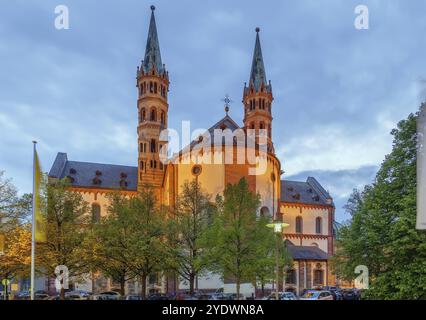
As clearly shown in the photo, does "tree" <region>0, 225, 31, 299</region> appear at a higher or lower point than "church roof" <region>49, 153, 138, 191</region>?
lower

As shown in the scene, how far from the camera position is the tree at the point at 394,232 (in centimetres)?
1895

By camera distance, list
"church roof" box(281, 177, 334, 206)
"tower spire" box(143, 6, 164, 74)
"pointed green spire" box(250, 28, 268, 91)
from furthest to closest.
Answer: "pointed green spire" box(250, 28, 268, 91)
"church roof" box(281, 177, 334, 206)
"tower spire" box(143, 6, 164, 74)

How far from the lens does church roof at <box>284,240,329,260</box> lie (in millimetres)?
61500

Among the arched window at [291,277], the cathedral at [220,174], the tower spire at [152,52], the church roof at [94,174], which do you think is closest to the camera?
the cathedral at [220,174]

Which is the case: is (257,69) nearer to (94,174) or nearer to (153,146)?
(153,146)

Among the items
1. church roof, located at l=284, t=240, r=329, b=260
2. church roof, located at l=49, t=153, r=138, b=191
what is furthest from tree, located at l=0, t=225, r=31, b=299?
church roof, located at l=284, t=240, r=329, b=260

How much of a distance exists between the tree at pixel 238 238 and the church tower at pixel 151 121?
33183 millimetres

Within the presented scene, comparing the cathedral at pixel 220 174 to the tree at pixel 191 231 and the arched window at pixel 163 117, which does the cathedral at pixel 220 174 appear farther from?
the tree at pixel 191 231

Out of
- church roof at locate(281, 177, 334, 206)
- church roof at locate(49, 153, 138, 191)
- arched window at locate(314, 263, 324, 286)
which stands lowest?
arched window at locate(314, 263, 324, 286)

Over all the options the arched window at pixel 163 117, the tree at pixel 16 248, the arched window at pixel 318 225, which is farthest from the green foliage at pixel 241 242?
the arched window at pixel 318 225

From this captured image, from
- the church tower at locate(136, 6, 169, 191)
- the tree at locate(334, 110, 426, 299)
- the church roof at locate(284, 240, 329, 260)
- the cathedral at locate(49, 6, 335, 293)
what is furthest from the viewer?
Answer: the church tower at locate(136, 6, 169, 191)

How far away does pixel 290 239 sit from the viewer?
228 feet

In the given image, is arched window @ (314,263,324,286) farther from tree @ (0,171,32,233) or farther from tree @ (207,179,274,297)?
tree @ (0,171,32,233)
